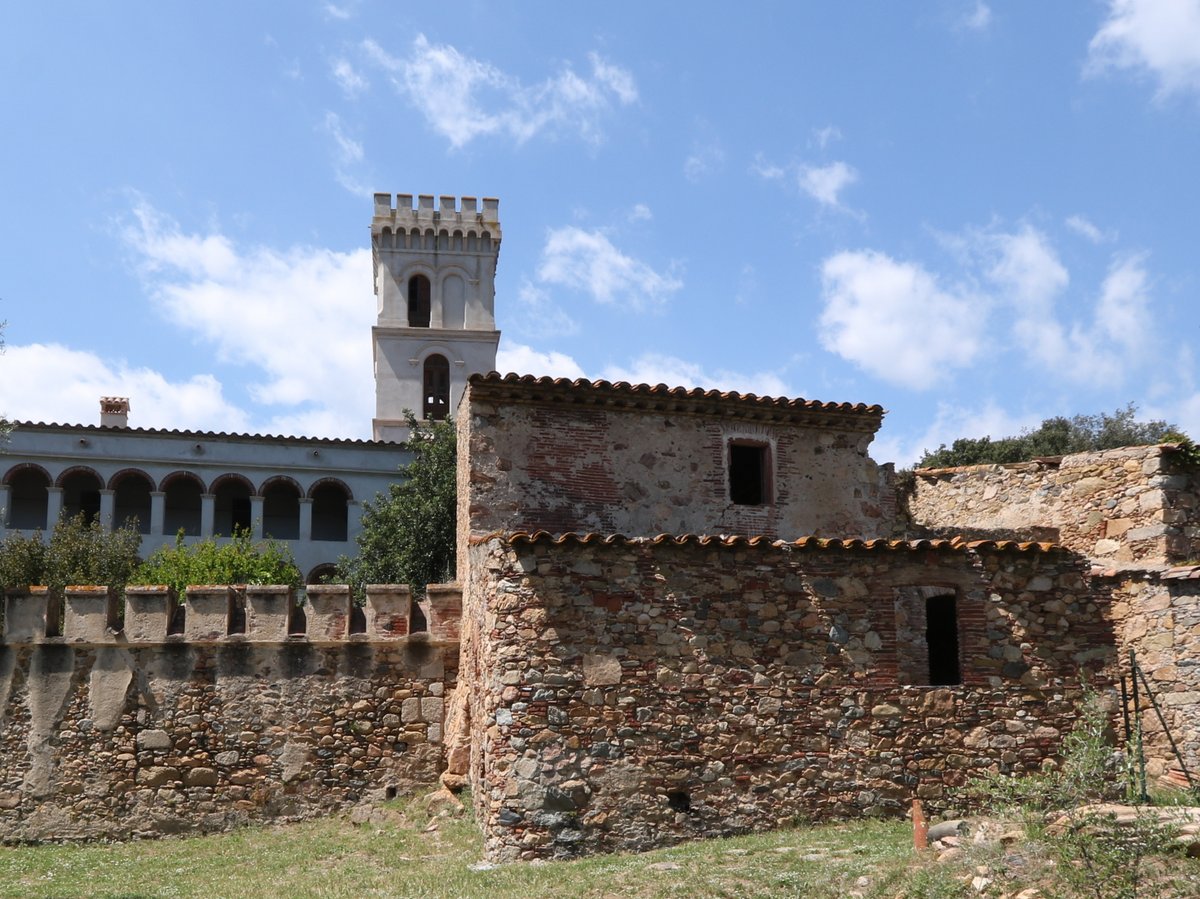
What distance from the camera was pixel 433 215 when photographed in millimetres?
43062

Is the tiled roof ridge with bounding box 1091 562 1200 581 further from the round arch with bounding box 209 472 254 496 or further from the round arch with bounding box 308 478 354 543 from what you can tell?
the round arch with bounding box 209 472 254 496

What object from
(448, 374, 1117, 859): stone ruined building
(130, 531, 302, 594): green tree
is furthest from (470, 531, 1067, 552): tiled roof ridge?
(130, 531, 302, 594): green tree

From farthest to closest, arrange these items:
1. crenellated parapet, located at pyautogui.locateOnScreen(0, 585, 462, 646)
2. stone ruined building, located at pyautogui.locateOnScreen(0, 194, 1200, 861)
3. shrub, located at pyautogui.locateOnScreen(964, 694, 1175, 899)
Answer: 1. crenellated parapet, located at pyautogui.locateOnScreen(0, 585, 462, 646)
2. stone ruined building, located at pyautogui.locateOnScreen(0, 194, 1200, 861)
3. shrub, located at pyautogui.locateOnScreen(964, 694, 1175, 899)

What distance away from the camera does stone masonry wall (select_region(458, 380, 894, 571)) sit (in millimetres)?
13898

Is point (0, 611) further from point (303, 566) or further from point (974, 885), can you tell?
point (303, 566)

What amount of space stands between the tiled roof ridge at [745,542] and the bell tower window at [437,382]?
95.6ft

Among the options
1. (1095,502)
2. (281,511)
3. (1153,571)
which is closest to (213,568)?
(281,511)

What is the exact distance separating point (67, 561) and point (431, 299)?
21659mm

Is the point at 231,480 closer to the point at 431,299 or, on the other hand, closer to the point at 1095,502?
the point at 431,299

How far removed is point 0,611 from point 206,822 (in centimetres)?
495

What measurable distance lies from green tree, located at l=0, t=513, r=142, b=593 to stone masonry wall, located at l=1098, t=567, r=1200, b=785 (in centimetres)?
1845

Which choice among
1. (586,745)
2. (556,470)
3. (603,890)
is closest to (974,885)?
(603,890)

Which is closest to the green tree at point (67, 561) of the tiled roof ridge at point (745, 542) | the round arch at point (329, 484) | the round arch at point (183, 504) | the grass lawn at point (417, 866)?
the round arch at point (183, 504)

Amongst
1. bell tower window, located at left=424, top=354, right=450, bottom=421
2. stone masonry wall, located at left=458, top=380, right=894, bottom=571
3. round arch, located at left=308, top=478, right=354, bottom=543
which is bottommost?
stone masonry wall, located at left=458, top=380, right=894, bottom=571
